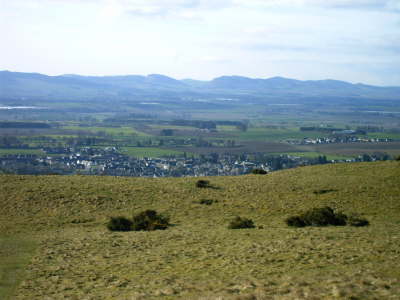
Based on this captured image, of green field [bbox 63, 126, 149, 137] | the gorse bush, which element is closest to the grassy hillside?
the gorse bush

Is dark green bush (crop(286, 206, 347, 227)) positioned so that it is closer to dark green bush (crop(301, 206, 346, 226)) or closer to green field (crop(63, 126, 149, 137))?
dark green bush (crop(301, 206, 346, 226))

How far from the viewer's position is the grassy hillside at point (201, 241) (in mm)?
13969

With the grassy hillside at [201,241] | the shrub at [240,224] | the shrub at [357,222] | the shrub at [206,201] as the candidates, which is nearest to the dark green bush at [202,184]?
the grassy hillside at [201,241]

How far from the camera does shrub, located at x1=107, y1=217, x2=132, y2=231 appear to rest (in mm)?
23938

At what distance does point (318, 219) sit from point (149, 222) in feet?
24.5

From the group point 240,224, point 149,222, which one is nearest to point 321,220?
point 240,224

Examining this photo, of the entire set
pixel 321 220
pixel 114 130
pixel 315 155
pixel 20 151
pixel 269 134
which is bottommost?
pixel 20 151

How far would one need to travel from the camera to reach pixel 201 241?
20.2 metres

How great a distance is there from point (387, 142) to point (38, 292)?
104m

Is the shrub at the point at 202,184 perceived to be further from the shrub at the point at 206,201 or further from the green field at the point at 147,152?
the green field at the point at 147,152

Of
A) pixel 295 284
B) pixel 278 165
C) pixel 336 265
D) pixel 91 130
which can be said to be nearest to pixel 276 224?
pixel 336 265

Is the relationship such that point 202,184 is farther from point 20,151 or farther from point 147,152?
point 20,151

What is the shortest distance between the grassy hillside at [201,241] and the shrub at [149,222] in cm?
71

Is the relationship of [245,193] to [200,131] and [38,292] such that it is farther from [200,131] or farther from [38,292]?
[200,131]
